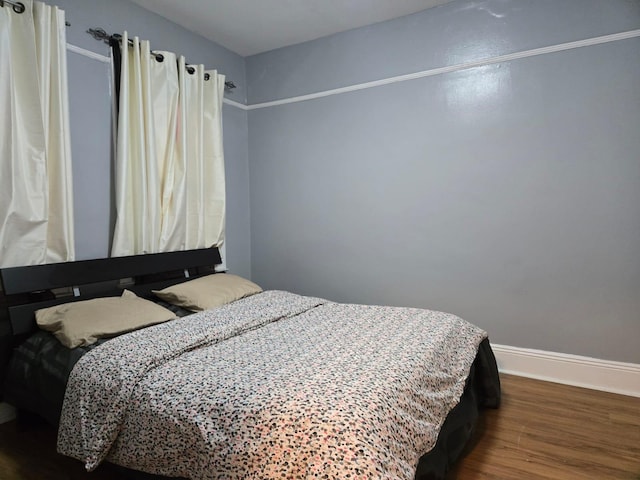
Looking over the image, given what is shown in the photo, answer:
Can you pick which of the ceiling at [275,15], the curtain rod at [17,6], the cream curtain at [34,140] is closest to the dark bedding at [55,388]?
the cream curtain at [34,140]

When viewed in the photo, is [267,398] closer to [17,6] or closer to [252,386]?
[252,386]

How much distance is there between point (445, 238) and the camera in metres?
3.15

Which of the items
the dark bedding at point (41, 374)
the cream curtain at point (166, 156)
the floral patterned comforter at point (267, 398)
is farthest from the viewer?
the cream curtain at point (166, 156)

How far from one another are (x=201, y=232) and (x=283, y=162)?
3.36 feet

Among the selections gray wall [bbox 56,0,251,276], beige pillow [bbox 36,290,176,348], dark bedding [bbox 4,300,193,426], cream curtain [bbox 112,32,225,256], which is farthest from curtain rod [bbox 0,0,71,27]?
dark bedding [bbox 4,300,193,426]

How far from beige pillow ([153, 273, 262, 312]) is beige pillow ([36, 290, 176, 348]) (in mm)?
286

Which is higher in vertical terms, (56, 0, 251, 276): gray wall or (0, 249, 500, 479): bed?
(56, 0, 251, 276): gray wall

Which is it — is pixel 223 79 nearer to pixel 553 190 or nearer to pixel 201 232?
pixel 201 232

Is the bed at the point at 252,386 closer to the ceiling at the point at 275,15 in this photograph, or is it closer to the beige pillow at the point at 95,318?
the beige pillow at the point at 95,318

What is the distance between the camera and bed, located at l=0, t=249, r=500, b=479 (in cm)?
130

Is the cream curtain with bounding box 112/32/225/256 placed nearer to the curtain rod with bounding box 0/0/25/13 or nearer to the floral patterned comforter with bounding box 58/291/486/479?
the curtain rod with bounding box 0/0/25/13

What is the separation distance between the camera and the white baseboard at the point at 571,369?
8.58ft

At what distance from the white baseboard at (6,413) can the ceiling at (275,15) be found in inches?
108

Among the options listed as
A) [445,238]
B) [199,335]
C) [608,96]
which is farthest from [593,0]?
[199,335]
